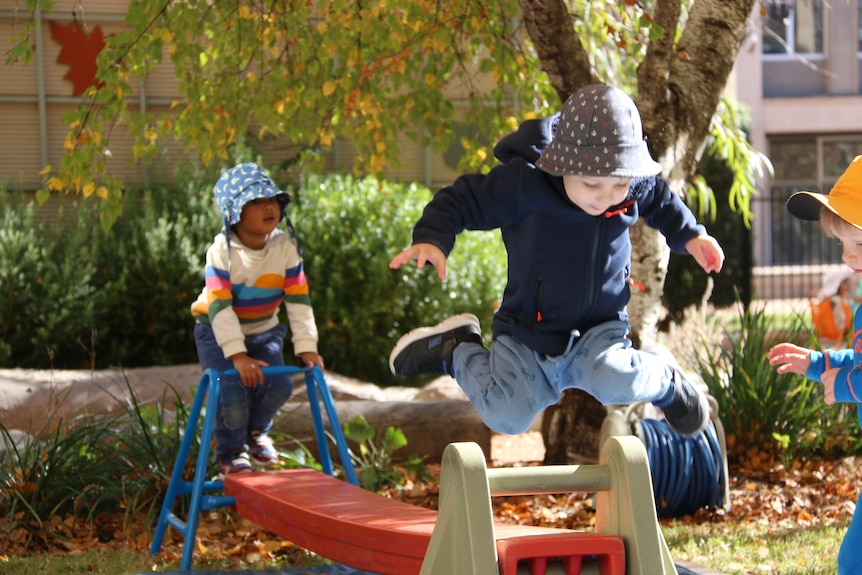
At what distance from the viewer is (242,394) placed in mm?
5359

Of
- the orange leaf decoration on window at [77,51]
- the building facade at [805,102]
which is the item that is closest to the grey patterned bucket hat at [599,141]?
the orange leaf decoration on window at [77,51]

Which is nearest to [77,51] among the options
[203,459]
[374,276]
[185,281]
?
[185,281]

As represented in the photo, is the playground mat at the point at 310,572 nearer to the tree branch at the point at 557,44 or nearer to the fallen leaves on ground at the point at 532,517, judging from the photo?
the fallen leaves on ground at the point at 532,517

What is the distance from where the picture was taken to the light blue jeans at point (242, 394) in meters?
5.33

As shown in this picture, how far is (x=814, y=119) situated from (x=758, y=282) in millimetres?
4920

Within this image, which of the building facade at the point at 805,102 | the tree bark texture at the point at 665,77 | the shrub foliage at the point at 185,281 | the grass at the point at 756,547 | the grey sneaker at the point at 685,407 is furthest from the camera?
the building facade at the point at 805,102

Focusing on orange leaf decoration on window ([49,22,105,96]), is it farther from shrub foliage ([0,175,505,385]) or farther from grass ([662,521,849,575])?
grass ([662,521,849,575])

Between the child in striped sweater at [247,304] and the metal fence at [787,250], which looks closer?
the child in striped sweater at [247,304]

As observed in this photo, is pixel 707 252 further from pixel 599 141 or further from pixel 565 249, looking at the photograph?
pixel 599 141

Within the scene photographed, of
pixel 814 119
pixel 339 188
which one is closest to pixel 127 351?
pixel 339 188

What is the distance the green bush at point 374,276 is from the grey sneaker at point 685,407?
5651 millimetres

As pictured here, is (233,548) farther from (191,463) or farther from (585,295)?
(585,295)

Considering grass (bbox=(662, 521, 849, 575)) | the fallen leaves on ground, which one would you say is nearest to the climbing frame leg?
the fallen leaves on ground

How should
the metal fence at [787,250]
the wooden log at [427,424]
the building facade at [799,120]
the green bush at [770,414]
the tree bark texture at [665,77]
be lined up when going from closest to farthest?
the tree bark texture at [665,77]
the green bush at [770,414]
the wooden log at [427,424]
the metal fence at [787,250]
the building facade at [799,120]
